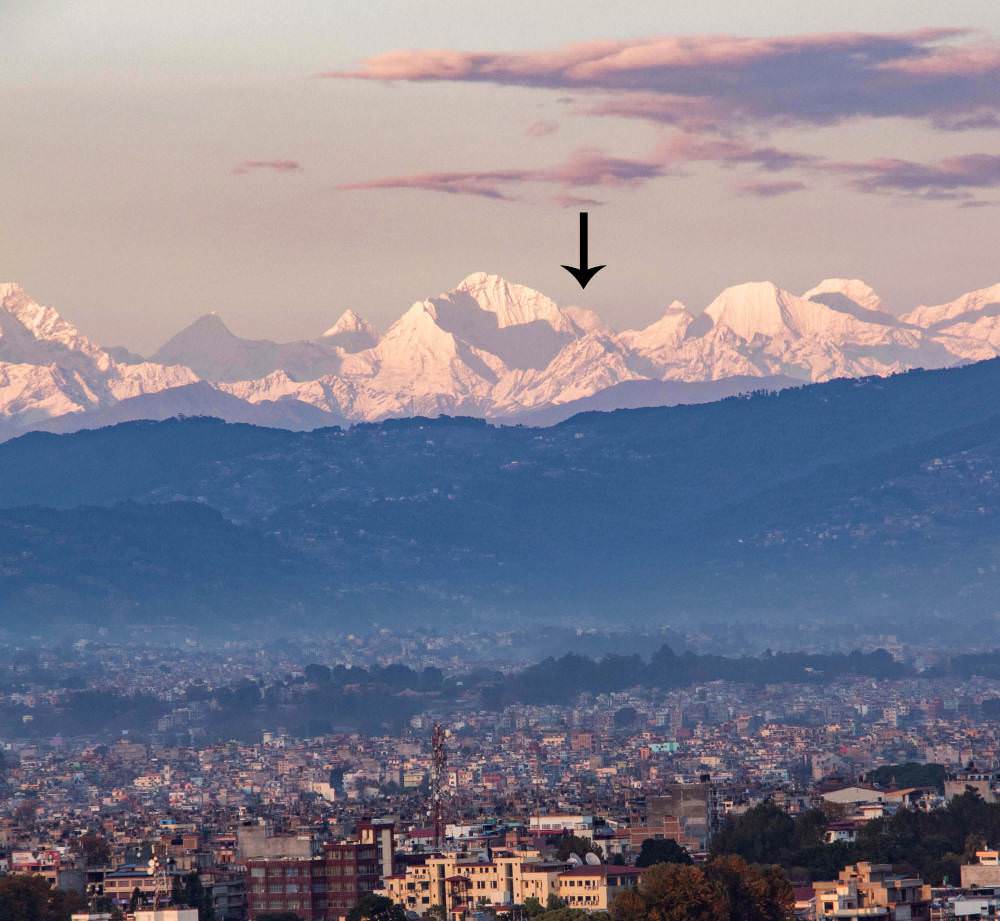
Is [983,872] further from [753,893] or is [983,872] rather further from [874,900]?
[753,893]

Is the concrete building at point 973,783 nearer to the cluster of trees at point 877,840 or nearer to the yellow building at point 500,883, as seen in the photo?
the cluster of trees at point 877,840

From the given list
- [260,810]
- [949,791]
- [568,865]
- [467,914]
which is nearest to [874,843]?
[568,865]

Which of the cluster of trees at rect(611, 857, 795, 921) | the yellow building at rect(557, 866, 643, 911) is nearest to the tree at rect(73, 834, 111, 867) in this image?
the yellow building at rect(557, 866, 643, 911)

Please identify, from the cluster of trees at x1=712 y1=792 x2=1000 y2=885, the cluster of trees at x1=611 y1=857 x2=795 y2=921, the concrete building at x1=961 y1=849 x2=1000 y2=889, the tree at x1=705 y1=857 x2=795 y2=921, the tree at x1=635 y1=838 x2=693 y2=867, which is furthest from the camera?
the cluster of trees at x1=712 y1=792 x2=1000 y2=885

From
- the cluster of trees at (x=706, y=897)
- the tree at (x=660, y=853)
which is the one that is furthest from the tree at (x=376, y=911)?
the tree at (x=660, y=853)

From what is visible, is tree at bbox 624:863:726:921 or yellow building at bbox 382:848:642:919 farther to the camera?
yellow building at bbox 382:848:642:919

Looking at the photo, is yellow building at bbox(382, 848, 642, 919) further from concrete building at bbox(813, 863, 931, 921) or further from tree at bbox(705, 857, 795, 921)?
tree at bbox(705, 857, 795, 921)
